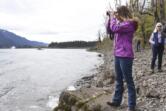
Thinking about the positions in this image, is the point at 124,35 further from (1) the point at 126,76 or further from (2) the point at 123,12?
(1) the point at 126,76

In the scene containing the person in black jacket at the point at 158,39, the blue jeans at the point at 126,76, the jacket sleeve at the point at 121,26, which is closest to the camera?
the jacket sleeve at the point at 121,26

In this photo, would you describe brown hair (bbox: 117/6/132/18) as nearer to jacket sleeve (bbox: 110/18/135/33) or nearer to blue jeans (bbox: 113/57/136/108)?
jacket sleeve (bbox: 110/18/135/33)

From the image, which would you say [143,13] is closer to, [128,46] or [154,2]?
[154,2]

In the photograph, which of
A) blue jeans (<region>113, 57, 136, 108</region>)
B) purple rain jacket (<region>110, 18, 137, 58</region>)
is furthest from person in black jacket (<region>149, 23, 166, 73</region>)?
purple rain jacket (<region>110, 18, 137, 58</region>)

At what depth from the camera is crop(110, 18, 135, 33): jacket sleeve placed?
884 cm

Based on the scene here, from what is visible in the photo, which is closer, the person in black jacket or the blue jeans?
the blue jeans

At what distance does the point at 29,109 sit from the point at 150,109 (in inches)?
316

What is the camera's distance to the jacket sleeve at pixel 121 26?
8.84 meters

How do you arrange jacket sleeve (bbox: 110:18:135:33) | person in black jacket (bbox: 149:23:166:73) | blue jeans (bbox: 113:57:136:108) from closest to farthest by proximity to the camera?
jacket sleeve (bbox: 110:18:135:33)
blue jeans (bbox: 113:57:136:108)
person in black jacket (bbox: 149:23:166:73)

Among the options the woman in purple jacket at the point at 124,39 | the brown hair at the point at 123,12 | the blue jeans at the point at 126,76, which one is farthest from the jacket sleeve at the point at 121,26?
the blue jeans at the point at 126,76

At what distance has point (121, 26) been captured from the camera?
885 cm

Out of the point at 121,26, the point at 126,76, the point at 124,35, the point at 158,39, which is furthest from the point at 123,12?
the point at 158,39

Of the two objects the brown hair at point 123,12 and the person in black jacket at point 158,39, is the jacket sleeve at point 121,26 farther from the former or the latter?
the person in black jacket at point 158,39

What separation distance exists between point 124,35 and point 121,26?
286 millimetres
